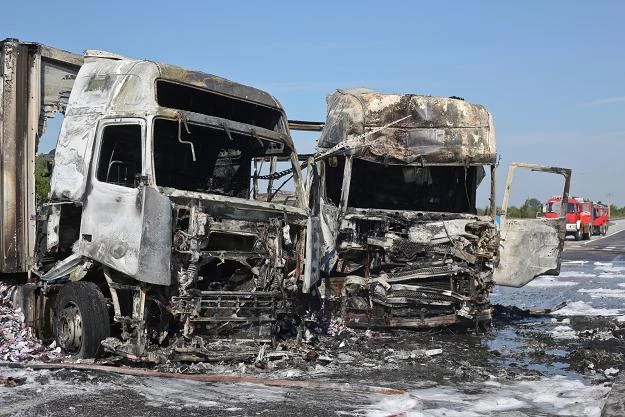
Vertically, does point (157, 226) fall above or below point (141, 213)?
below

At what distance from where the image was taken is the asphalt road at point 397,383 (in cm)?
530

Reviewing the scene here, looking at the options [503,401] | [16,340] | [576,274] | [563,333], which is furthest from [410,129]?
[576,274]

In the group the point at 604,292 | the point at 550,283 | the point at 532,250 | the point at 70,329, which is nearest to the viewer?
the point at 70,329

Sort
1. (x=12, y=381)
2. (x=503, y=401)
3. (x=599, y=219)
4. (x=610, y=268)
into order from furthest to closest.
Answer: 1. (x=599, y=219)
2. (x=610, y=268)
3. (x=503, y=401)
4. (x=12, y=381)

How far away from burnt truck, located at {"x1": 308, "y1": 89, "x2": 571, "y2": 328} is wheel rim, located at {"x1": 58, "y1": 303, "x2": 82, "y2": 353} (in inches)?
127

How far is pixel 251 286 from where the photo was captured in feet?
23.0

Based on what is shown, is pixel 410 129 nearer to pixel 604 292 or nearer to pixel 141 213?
pixel 141 213

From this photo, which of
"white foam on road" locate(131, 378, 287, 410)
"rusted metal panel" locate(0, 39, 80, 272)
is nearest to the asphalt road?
"white foam on road" locate(131, 378, 287, 410)

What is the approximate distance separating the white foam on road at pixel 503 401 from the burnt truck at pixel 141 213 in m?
1.76

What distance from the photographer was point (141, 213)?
6.27 m

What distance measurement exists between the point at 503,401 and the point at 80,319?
13.0 ft

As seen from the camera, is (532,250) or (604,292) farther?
(604,292)

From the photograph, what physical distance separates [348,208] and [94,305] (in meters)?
3.65

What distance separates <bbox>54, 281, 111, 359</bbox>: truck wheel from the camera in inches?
261
